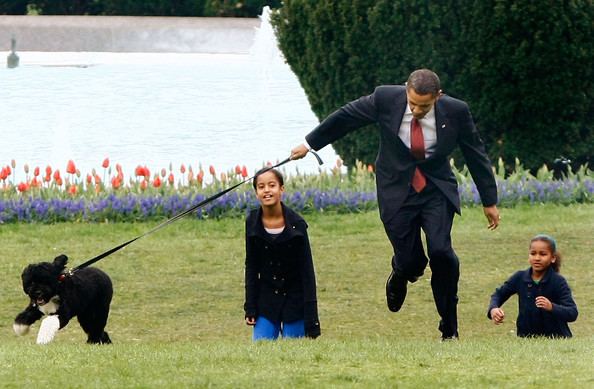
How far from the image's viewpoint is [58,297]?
32.5ft

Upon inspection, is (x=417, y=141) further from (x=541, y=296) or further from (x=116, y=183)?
(x=116, y=183)

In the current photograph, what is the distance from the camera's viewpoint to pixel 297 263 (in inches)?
390

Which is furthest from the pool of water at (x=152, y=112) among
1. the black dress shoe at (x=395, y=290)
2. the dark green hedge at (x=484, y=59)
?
the black dress shoe at (x=395, y=290)

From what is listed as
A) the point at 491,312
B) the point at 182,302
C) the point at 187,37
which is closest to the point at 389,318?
the point at 182,302

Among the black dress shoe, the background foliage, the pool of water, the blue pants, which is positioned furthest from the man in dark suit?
the background foliage

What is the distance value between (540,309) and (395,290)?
3.06ft

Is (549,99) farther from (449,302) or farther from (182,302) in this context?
(449,302)

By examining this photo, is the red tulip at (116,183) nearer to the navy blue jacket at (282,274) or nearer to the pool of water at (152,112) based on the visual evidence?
the pool of water at (152,112)

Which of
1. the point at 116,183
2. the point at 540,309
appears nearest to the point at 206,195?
the point at 116,183

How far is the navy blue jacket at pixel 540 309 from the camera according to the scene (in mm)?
10070

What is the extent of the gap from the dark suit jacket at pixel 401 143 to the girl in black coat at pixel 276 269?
1.53 feet

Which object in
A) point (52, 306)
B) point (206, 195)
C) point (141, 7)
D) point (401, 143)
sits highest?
point (401, 143)

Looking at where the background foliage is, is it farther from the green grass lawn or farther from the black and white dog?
the black and white dog

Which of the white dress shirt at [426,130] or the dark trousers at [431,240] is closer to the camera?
the white dress shirt at [426,130]
